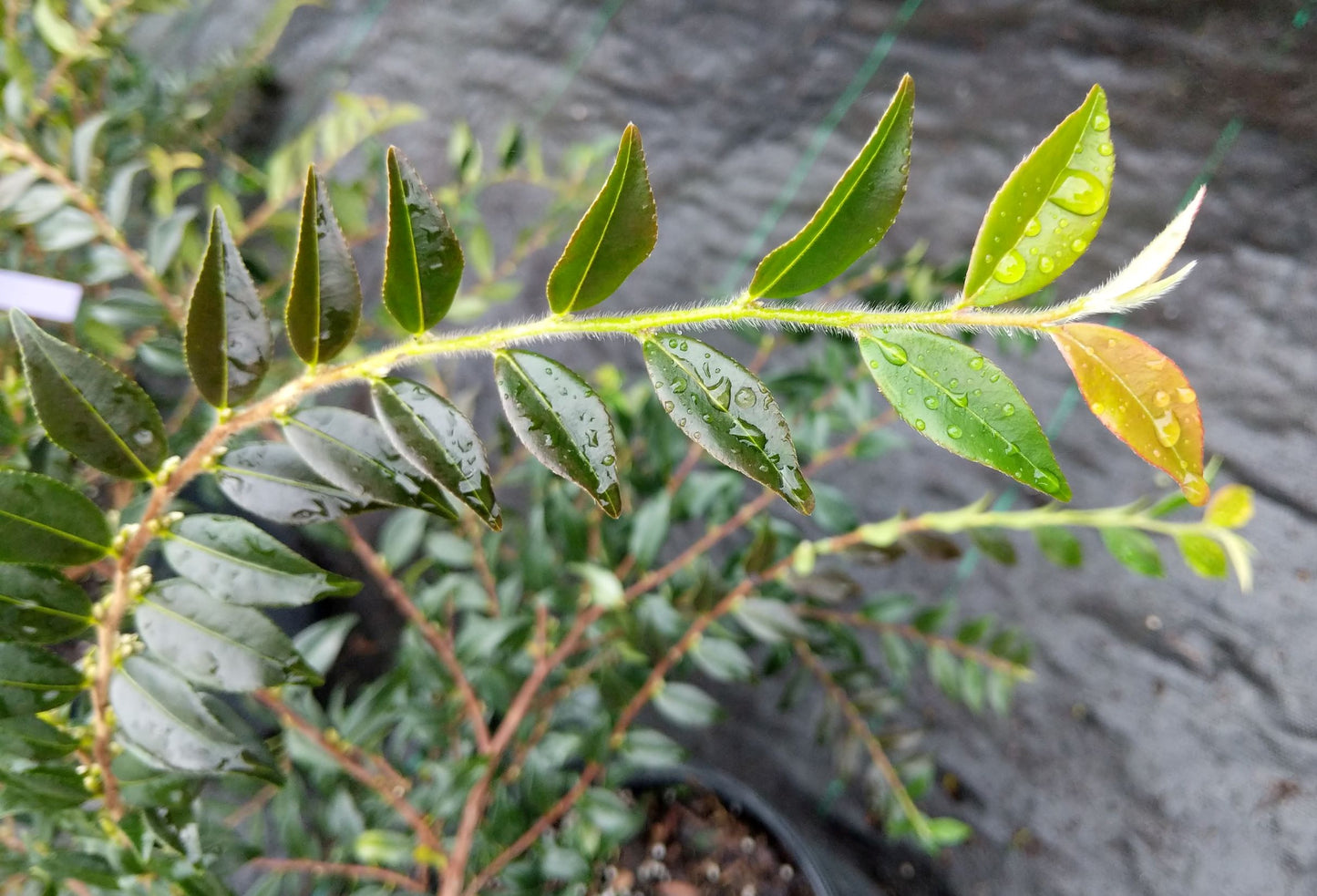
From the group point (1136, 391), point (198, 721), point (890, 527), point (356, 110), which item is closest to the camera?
point (1136, 391)

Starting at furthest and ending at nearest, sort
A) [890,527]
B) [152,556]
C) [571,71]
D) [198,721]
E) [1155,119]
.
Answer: [571,71]
[1155,119]
[152,556]
[890,527]
[198,721]

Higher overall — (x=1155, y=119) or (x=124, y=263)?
(x=1155, y=119)

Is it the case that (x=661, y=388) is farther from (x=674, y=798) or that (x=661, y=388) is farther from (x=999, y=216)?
(x=674, y=798)

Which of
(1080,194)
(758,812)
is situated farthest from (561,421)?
(758,812)

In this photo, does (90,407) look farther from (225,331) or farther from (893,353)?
(893,353)

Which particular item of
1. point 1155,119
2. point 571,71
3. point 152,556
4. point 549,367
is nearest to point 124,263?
point 152,556

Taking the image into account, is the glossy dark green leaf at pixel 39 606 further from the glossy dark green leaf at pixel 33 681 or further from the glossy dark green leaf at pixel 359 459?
the glossy dark green leaf at pixel 359 459
